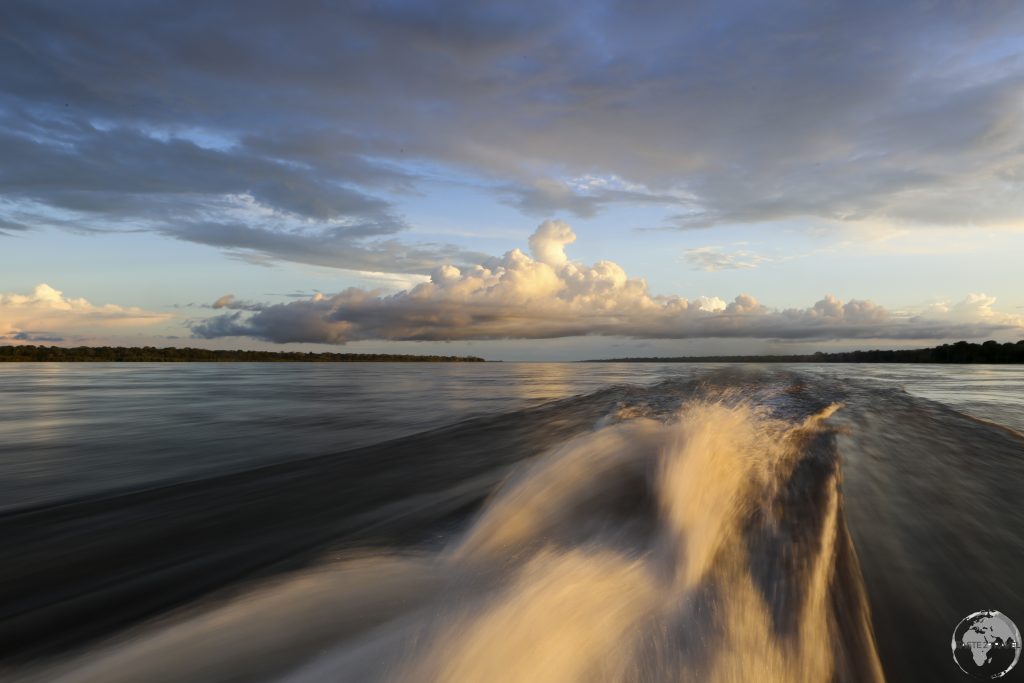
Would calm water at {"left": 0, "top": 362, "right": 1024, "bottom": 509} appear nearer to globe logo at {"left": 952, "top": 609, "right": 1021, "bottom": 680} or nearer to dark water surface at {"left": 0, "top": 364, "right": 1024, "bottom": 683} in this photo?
dark water surface at {"left": 0, "top": 364, "right": 1024, "bottom": 683}

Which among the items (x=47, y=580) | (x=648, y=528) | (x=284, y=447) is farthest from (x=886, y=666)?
(x=284, y=447)

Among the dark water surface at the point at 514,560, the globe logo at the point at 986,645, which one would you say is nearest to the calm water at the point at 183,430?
the dark water surface at the point at 514,560

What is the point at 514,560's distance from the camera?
3303mm

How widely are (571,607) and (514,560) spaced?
0.70 meters

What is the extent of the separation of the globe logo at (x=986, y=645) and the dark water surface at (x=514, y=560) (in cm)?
9

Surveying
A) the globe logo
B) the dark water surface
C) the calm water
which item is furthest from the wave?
the calm water

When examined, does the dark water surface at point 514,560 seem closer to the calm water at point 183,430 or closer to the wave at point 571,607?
the wave at point 571,607

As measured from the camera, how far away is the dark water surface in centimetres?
238

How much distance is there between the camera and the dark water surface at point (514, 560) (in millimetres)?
2375

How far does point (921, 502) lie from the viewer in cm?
489

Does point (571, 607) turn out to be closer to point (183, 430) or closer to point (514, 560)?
point (514, 560)

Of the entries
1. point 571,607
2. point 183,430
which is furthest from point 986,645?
point 183,430

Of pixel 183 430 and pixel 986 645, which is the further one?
pixel 183 430

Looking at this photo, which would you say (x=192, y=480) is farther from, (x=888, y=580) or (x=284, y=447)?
(x=888, y=580)
